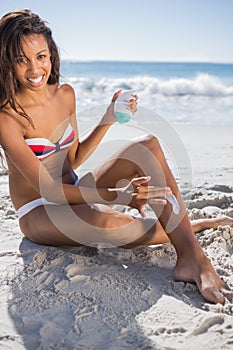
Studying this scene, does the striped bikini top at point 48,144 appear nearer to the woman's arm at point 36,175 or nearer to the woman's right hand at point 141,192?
the woman's arm at point 36,175

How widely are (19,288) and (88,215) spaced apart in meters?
0.45

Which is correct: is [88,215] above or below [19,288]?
above

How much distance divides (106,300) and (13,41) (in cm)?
118

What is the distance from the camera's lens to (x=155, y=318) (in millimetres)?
1781

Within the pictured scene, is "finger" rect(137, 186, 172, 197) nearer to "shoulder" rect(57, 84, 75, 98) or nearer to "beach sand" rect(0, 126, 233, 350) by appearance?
"beach sand" rect(0, 126, 233, 350)

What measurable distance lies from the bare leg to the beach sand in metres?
0.06

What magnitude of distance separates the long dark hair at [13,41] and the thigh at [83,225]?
50 centimetres

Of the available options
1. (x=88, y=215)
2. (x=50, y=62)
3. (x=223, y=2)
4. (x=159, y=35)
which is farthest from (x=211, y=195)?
(x=159, y=35)

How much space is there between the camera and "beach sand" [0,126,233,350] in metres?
1.65

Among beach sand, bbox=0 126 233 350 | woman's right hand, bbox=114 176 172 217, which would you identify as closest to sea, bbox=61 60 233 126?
woman's right hand, bbox=114 176 172 217

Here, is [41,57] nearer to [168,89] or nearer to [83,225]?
[83,225]

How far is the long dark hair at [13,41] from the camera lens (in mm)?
2021

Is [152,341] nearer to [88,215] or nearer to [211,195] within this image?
[88,215]

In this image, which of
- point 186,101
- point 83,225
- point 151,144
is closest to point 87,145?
point 151,144
